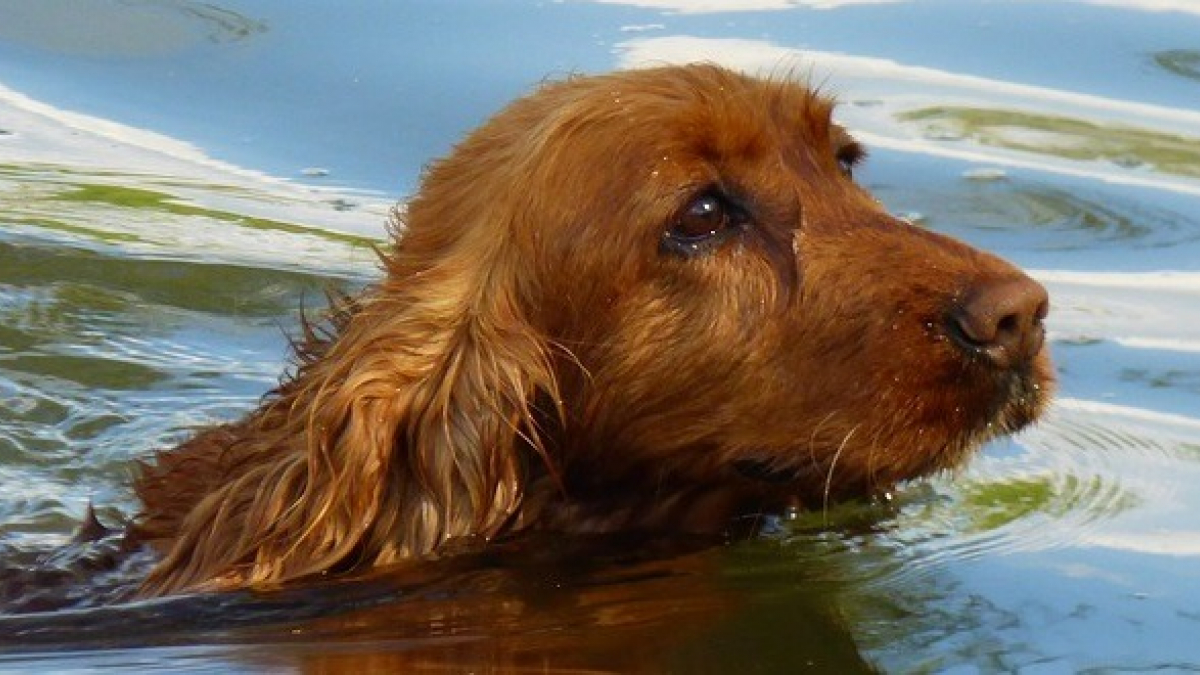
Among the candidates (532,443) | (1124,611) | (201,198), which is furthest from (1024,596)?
(201,198)

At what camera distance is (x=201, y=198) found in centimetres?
946

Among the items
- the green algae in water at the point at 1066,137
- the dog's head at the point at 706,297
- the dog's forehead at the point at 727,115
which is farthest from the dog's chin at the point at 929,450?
the green algae in water at the point at 1066,137

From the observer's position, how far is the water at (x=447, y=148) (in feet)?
18.6

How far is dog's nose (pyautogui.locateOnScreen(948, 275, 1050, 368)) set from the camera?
18.2 ft

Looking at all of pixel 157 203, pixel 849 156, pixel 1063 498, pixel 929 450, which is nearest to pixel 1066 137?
pixel 157 203

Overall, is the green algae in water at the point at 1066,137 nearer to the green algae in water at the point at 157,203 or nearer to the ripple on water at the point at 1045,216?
the ripple on water at the point at 1045,216

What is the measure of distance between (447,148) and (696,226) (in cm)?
366

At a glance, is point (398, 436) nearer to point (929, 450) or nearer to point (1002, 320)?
point (929, 450)

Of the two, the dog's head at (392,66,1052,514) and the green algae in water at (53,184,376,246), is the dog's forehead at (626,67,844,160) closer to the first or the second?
the dog's head at (392,66,1052,514)

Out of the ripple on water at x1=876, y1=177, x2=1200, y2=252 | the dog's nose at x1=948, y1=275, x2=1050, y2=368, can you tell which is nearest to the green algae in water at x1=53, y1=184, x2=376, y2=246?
the ripple on water at x1=876, y1=177, x2=1200, y2=252

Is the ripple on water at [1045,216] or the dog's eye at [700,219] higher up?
the dog's eye at [700,219]

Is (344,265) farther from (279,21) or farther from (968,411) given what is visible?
(968,411)

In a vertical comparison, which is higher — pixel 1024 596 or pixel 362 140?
pixel 362 140

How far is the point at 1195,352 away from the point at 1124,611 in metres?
2.12
